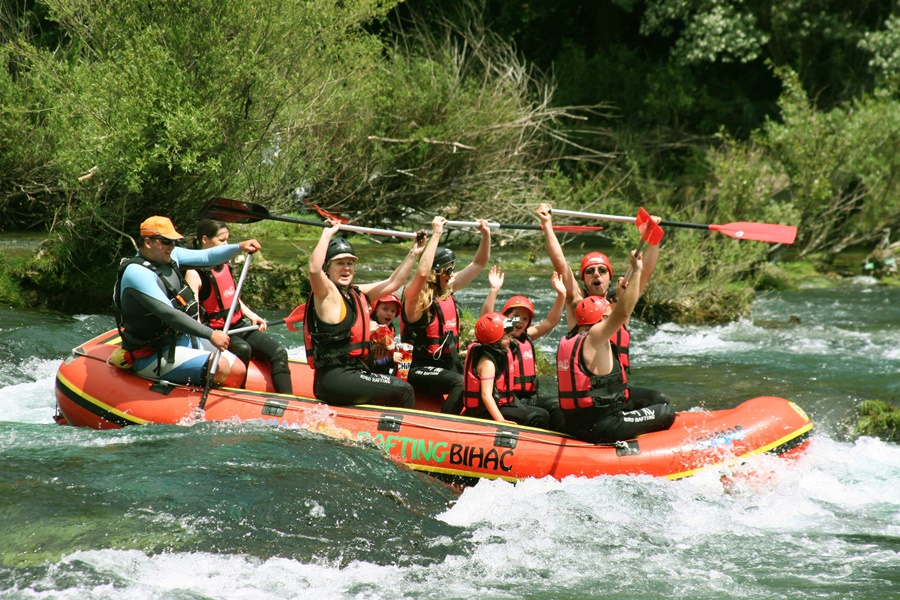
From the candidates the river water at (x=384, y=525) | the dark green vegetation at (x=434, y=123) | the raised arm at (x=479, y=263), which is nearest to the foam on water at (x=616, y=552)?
the river water at (x=384, y=525)

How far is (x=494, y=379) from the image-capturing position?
5.71 m

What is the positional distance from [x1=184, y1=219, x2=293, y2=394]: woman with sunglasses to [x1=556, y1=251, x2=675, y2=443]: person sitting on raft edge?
1.88 metres

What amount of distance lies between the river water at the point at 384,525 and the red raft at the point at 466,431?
101mm

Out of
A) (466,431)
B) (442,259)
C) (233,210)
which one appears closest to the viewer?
(466,431)

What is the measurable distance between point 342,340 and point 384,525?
49.7 inches

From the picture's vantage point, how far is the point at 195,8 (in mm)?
9742

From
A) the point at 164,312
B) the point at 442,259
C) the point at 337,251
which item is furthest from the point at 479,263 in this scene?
the point at 164,312

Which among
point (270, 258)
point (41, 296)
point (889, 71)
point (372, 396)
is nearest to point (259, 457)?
point (372, 396)

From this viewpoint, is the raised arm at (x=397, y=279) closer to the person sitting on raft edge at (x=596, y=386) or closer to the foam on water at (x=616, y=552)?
the person sitting on raft edge at (x=596, y=386)

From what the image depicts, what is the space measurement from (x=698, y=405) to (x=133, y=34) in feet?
21.4

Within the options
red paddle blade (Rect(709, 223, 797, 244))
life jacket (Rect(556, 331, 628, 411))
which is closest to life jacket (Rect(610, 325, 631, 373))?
life jacket (Rect(556, 331, 628, 411))

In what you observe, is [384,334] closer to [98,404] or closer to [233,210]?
[233,210]

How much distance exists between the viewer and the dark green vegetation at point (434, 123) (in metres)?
9.66

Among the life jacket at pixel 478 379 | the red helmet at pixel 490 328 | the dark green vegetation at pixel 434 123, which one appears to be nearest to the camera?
the red helmet at pixel 490 328
